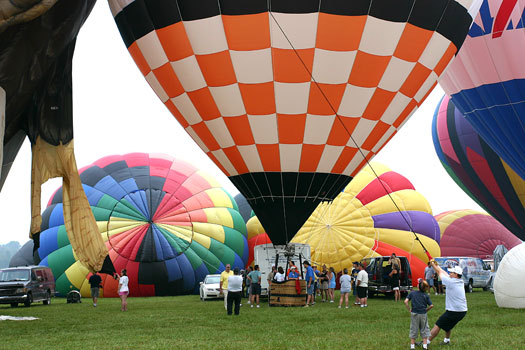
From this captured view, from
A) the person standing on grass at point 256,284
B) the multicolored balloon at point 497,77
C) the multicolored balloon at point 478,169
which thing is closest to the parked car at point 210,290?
the person standing on grass at point 256,284

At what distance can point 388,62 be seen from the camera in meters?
10.6

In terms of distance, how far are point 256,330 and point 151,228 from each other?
11.9 metres

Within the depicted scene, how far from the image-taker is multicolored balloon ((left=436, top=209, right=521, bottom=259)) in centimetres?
3269

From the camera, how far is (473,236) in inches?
1303

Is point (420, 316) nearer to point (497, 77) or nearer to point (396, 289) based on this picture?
point (396, 289)

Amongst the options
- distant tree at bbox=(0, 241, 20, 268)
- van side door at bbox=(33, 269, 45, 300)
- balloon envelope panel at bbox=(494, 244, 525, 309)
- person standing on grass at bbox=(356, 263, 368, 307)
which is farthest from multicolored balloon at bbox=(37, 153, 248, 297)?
distant tree at bbox=(0, 241, 20, 268)

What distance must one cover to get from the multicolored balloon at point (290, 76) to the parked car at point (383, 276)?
17.2ft

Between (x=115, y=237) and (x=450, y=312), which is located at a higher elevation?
(x=115, y=237)

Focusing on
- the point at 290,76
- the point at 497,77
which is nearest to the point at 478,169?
the point at 497,77

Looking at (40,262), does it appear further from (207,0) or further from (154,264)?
(207,0)

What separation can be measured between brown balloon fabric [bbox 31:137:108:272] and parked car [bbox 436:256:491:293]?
41.2ft

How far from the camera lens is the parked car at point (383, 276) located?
1588 cm

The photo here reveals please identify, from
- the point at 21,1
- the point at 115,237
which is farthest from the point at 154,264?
the point at 21,1

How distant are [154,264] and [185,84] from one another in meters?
9.80
